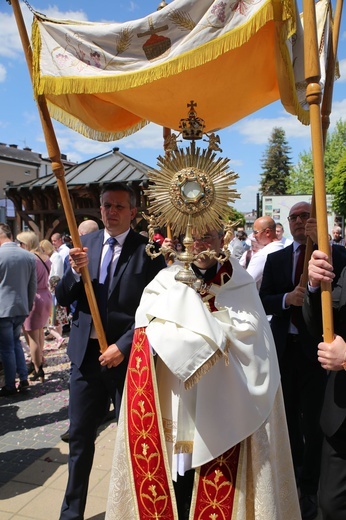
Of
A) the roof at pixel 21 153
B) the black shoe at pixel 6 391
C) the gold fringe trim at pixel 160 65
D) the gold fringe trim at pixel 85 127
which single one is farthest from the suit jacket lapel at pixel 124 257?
the roof at pixel 21 153

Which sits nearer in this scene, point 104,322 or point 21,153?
point 104,322

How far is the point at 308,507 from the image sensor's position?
323 centimetres

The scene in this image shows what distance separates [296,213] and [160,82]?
5.32 ft

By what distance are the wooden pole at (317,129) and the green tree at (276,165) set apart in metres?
68.3

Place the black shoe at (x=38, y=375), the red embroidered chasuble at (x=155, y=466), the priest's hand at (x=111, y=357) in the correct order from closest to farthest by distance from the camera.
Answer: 1. the red embroidered chasuble at (x=155, y=466)
2. the priest's hand at (x=111, y=357)
3. the black shoe at (x=38, y=375)

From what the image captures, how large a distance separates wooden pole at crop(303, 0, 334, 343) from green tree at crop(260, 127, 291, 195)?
68.3 meters

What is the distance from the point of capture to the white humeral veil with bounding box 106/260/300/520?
2062 mm

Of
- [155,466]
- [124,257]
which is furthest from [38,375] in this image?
[155,466]

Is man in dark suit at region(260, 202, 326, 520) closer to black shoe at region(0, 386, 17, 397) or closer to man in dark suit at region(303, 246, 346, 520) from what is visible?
man in dark suit at region(303, 246, 346, 520)

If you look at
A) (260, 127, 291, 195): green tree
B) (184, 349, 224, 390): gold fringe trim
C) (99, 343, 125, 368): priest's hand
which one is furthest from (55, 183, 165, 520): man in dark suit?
(260, 127, 291, 195): green tree

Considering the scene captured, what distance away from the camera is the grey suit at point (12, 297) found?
18.7 ft

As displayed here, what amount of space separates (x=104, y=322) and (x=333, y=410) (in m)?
1.51

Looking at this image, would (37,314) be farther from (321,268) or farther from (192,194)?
(321,268)

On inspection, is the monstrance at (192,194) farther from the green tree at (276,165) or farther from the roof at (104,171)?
the green tree at (276,165)
